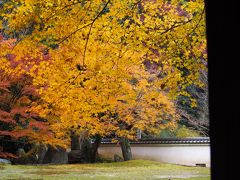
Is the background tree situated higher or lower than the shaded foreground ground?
higher

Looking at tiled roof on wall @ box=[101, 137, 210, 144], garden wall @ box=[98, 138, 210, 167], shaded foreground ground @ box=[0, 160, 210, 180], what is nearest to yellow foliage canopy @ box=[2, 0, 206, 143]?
shaded foreground ground @ box=[0, 160, 210, 180]

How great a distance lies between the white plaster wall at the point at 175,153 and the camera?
23.3 metres

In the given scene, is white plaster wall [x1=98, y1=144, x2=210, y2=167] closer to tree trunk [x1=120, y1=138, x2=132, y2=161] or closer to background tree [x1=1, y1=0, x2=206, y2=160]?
tree trunk [x1=120, y1=138, x2=132, y2=161]

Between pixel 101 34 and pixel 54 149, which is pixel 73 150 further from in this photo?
pixel 101 34

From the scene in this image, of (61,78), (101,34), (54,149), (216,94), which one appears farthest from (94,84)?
(54,149)

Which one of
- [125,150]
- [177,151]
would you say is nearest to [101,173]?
[125,150]

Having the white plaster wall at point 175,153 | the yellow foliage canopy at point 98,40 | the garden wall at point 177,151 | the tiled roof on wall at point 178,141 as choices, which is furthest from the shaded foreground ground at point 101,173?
the white plaster wall at point 175,153

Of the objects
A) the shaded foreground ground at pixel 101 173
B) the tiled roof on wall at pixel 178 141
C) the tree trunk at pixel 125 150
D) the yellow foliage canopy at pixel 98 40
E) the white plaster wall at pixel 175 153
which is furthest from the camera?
the white plaster wall at pixel 175 153

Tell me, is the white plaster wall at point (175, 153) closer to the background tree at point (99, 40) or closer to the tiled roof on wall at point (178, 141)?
the tiled roof on wall at point (178, 141)

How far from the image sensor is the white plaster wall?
23281mm

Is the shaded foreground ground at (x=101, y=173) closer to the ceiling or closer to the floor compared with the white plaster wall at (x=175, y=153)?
closer to the floor

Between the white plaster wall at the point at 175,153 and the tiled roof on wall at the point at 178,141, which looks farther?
the white plaster wall at the point at 175,153

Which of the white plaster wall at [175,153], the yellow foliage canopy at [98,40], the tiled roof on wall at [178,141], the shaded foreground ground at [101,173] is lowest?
the shaded foreground ground at [101,173]

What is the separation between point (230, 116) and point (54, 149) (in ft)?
66.8
